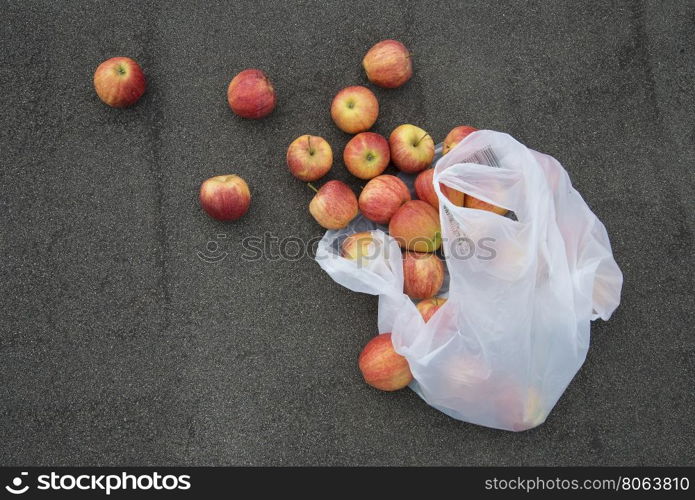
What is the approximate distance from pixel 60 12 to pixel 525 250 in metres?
1.73

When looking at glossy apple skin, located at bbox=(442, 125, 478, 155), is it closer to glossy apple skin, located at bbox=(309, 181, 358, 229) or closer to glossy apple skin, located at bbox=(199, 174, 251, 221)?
glossy apple skin, located at bbox=(309, 181, 358, 229)

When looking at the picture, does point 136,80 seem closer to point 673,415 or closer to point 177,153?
point 177,153

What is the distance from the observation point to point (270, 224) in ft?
6.04

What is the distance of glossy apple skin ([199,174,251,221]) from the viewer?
171 centimetres

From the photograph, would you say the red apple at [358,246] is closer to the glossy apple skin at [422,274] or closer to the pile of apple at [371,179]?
the pile of apple at [371,179]

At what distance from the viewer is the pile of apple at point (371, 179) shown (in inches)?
66.2

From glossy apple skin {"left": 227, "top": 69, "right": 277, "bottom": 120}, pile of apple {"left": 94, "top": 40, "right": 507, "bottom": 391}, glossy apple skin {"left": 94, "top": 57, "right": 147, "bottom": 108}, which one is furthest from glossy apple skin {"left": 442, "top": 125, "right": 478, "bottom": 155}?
glossy apple skin {"left": 94, "top": 57, "right": 147, "bottom": 108}

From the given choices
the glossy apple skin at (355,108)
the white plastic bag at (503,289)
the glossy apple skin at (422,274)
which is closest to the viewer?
the white plastic bag at (503,289)

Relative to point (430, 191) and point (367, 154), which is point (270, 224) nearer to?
point (367, 154)

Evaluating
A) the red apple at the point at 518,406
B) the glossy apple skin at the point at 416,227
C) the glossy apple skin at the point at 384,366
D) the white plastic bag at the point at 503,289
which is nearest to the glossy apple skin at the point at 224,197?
the white plastic bag at the point at 503,289

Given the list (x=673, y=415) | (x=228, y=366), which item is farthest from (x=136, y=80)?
(x=673, y=415)

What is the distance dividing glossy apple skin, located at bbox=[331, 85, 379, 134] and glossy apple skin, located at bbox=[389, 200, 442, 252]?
12.6 inches

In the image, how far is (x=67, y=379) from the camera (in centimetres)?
176

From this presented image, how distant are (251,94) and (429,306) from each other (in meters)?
0.87
